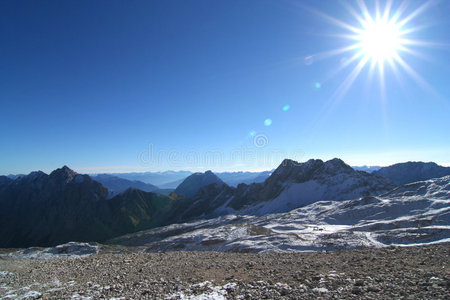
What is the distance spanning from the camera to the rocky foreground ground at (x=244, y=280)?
948 cm

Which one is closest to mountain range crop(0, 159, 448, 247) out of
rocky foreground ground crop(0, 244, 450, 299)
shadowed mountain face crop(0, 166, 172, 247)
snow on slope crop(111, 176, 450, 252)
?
shadowed mountain face crop(0, 166, 172, 247)

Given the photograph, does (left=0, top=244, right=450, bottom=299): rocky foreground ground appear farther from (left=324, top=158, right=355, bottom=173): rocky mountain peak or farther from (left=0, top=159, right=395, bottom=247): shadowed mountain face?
(left=324, top=158, right=355, bottom=173): rocky mountain peak

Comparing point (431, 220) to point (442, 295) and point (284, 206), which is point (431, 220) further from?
point (284, 206)

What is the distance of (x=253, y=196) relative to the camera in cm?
16775

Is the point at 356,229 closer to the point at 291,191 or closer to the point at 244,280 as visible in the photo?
the point at 244,280

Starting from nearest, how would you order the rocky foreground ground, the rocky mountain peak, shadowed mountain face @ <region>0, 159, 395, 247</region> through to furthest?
1. the rocky foreground ground
2. shadowed mountain face @ <region>0, 159, 395, 247</region>
3. the rocky mountain peak

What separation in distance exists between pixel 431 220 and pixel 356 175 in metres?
93.4

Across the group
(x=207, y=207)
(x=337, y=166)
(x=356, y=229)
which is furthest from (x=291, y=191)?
(x=356, y=229)

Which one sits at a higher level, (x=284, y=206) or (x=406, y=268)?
(x=406, y=268)

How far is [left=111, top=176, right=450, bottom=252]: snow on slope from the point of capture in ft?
110

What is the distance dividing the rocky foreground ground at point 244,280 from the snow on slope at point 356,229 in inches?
749

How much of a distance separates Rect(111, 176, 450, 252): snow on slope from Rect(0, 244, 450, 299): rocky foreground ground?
19.0 m

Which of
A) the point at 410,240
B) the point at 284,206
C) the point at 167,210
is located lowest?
the point at 167,210

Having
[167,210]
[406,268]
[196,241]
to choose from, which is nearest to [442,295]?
[406,268]
